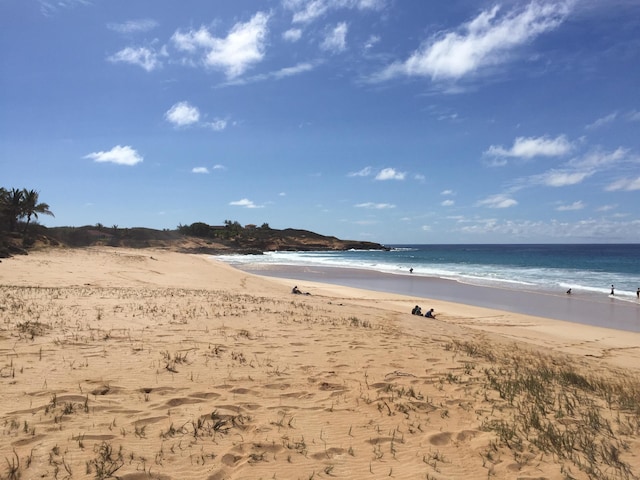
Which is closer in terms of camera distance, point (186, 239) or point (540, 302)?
point (540, 302)

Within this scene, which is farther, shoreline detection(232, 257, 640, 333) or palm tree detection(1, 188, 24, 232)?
palm tree detection(1, 188, 24, 232)

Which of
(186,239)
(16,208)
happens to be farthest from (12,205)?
(186,239)

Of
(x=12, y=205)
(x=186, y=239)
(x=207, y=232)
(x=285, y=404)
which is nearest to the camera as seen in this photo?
(x=285, y=404)

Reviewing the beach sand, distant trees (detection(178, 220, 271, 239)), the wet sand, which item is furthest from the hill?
the wet sand

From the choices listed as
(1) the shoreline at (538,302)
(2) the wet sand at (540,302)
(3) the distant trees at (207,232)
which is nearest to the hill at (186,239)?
(3) the distant trees at (207,232)

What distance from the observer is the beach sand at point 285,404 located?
3.83 m

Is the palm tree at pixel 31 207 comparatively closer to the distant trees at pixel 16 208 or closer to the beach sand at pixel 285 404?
the distant trees at pixel 16 208

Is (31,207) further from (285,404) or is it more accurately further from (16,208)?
(285,404)

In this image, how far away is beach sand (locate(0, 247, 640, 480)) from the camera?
383 cm

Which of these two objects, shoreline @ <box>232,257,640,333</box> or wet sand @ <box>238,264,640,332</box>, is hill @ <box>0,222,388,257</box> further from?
wet sand @ <box>238,264,640,332</box>

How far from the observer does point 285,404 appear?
5.22 metres

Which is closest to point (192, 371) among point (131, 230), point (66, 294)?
point (66, 294)

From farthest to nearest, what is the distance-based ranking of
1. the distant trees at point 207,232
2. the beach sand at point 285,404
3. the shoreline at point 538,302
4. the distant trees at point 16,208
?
1. the distant trees at point 207,232
2. the distant trees at point 16,208
3. the shoreline at point 538,302
4. the beach sand at point 285,404

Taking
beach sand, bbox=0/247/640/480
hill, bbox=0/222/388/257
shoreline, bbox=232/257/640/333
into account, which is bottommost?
shoreline, bbox=232/257/640/333
